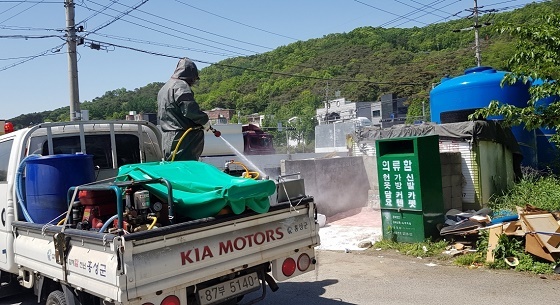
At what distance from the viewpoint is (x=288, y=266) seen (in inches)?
183

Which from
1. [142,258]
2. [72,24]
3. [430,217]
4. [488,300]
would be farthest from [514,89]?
[72,24]

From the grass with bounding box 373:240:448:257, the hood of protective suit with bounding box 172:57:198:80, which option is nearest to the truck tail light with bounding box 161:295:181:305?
the hood of protective suit with bounding box 172:57:198:80

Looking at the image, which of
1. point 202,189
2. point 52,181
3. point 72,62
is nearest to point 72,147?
point 52,181

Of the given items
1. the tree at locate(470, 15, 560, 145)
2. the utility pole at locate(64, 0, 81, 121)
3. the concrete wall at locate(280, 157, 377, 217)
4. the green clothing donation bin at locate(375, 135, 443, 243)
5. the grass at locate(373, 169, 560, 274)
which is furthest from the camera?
the utility pole at locate(64, 0, 81, 121)

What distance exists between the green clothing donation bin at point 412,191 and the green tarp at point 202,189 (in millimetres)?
4426

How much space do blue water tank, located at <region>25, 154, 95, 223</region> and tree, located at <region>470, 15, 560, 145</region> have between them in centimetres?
615

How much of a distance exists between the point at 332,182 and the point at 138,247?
8393mm

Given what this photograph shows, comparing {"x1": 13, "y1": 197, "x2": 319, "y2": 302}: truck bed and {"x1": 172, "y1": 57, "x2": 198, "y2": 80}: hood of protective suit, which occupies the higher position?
{"x1": 172, "y1": 57, "x2": 198, "y2": 80}: hood of protective suit

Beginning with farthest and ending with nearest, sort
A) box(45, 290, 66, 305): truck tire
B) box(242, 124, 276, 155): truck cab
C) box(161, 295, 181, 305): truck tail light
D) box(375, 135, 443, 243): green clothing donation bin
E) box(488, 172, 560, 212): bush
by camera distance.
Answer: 1. box(242, 124, 276, 155): truck cab
2. box(488, 172, 560, 212): bush
3. box(375, 135, 443, 243): green clothing donation bin
4. box(45, 290, 66, 305): truck tire
5. box(161, 295, 181, 305): truck tail light

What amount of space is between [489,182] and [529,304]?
469 cm

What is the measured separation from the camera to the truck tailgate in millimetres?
3412

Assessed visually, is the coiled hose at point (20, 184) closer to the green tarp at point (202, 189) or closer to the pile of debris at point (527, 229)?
→ the green tarp at point (202, 189)

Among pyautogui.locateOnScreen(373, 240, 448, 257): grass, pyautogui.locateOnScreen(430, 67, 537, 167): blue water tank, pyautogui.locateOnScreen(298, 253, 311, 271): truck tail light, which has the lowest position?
pyautogui.locateOnScreen(373, 240, 448, 257): grass

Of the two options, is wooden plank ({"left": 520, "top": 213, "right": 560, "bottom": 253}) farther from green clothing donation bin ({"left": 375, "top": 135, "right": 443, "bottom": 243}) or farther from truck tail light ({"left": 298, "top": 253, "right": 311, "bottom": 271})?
truck tail light ({"left": 298, "top": 253, "right": 311, "bottom": 271})
